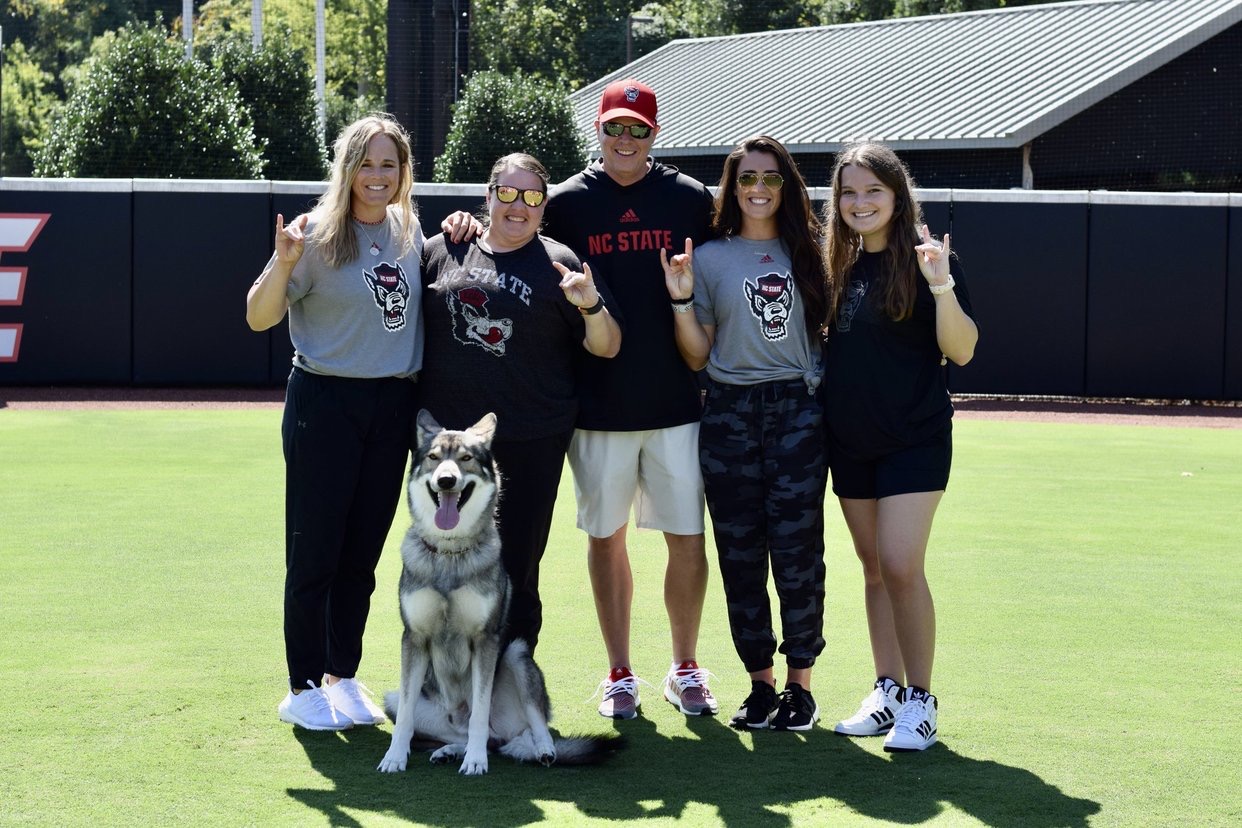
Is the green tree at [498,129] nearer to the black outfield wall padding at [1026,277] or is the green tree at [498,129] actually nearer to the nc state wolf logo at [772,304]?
the black outfield wall padding at [1026,277]

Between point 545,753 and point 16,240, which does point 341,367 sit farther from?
point 16,240

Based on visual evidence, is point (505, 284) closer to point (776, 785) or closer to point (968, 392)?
point (776, 785)

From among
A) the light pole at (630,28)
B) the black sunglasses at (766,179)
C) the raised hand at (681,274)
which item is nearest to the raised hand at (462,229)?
the raised hand at (681,274)

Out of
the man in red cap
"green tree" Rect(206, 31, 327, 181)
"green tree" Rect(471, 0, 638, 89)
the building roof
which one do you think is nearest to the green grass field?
the man in red cap

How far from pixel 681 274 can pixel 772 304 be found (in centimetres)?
36

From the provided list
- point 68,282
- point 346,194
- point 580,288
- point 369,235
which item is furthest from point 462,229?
point 68,282

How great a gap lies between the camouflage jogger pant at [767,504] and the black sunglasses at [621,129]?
110cm

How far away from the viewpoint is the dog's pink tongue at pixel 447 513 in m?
4.73

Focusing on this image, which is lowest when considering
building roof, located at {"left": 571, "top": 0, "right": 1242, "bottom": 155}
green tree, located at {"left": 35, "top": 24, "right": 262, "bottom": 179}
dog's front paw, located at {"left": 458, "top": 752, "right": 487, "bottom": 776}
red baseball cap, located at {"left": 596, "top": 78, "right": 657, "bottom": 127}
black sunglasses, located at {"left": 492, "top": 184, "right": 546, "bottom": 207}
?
dog's front paw, located at {"left": 458, "top": 752, "right": 487, "bottom": 776}

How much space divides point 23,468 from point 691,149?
15497mm

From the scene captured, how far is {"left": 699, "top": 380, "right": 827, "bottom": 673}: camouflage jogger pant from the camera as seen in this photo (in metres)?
5.24

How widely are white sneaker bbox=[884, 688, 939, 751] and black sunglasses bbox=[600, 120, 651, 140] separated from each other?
243cm

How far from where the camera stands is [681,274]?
17.3 feet

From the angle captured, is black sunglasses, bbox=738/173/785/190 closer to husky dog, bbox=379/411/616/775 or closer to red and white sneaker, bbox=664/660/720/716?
husky dog, bbox=379/411/616/775
